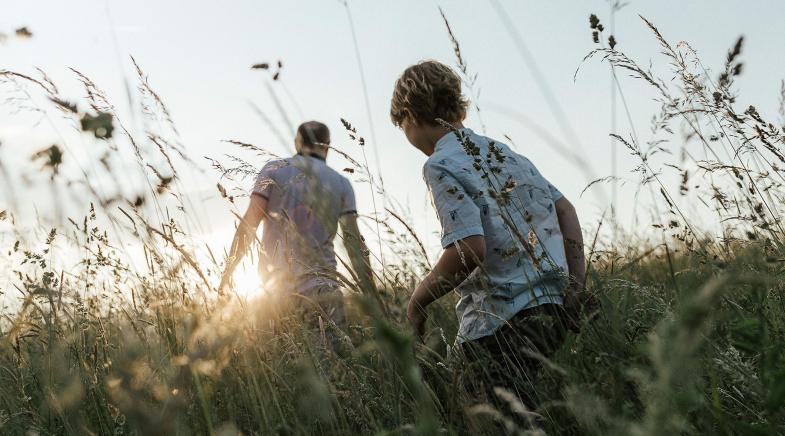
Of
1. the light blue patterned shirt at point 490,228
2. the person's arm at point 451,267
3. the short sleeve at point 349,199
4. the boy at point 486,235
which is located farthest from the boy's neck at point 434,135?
the short sleeve at point 349,199

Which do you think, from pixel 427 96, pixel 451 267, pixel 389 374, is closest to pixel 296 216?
pixel 427 96

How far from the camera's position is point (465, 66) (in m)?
2.62

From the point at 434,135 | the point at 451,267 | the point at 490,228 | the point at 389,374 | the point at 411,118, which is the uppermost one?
the point at 411,118

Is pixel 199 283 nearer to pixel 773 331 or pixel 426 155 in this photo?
pixel 426 155

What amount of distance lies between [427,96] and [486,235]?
663mm

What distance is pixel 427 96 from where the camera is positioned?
2803 millimetres

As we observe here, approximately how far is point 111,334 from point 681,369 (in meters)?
2.87

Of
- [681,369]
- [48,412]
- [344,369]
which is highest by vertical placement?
[48,412]

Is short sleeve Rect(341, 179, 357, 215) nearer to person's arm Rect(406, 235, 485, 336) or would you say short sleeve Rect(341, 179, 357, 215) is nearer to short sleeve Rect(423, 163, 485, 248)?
short sleeve Rect(423, 163, 485, 248)

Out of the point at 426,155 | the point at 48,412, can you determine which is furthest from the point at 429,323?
the point at 48,412

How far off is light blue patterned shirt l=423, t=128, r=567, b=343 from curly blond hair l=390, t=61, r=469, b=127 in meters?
0.22

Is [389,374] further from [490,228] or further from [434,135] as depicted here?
[434,135]

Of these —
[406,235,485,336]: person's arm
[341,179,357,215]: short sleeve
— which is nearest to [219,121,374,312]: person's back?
[341,179,357,215]: short sleeve

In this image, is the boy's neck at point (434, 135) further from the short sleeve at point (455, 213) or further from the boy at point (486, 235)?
the short sleeve at point (455, 213)
